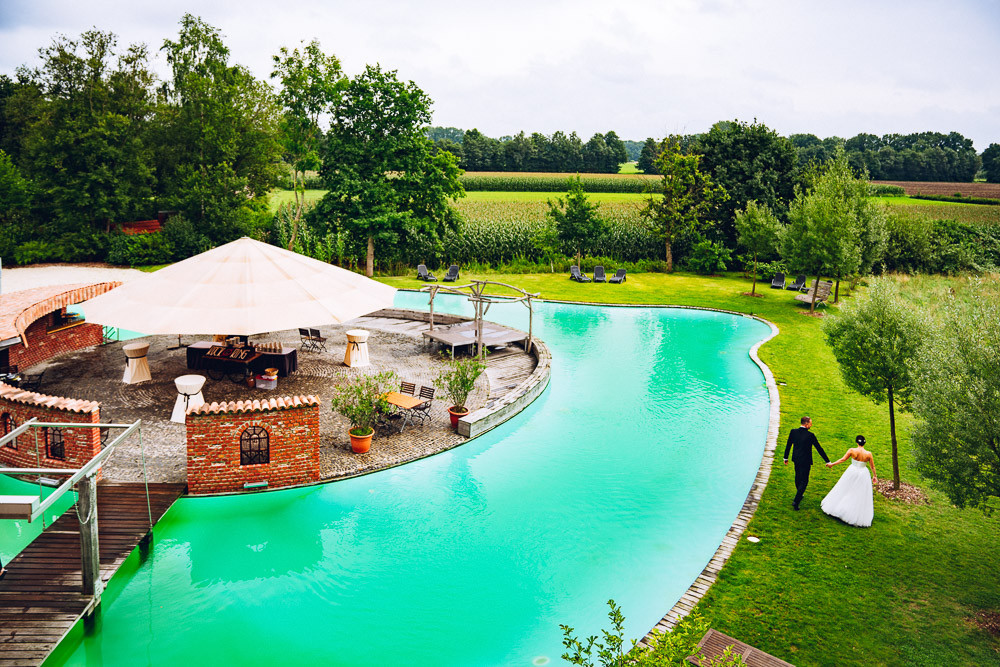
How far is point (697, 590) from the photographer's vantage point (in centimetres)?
857

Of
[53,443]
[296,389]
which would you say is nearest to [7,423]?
[53,443]

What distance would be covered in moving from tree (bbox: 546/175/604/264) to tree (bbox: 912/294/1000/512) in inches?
990

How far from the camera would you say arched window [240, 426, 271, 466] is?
11.1 metres

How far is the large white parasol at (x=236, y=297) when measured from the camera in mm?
12750

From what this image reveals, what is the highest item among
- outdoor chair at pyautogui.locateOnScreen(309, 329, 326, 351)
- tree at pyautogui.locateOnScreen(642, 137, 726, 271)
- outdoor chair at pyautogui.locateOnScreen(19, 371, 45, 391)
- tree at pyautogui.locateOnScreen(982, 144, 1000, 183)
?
tree at pyautogui.locateOnScreen(982, 144, 1000, 183)

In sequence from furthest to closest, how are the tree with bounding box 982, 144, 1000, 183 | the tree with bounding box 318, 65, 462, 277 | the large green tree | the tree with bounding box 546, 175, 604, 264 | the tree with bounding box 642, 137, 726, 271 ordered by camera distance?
1. the tree with bounding box 982, 144, 1000, 183
2. the large green tree
3. the tree with bounding box 642, 137, 726, 271
4. the tree with bounding box 546, 175, 604, 264
5. the tree with bounding box 318, 65, 462, 277

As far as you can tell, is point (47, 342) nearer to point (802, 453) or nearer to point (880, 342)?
point (802, 453)

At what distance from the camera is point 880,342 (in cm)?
1077

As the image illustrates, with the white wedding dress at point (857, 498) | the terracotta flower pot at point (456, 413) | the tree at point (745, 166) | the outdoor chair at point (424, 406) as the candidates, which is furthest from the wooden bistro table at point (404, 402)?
the tree at point (745, 166)

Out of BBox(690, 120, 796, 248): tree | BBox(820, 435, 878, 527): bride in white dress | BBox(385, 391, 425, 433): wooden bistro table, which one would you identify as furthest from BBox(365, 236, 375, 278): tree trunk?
BBox(820, 435, 878, 527): bride in white dress

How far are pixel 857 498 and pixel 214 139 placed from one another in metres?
34.7

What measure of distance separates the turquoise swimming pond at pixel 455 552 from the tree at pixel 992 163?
250 ft

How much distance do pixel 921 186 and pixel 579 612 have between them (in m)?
75.1

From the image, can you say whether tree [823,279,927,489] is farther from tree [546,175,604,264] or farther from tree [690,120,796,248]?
tree [690,120,796,248]
